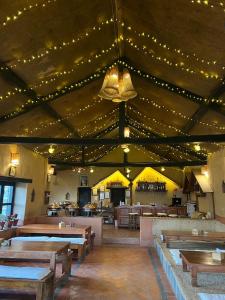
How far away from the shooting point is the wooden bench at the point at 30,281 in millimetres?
3361

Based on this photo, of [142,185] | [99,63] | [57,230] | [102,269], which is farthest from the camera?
[142,185]

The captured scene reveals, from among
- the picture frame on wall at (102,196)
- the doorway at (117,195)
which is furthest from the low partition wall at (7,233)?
the doorway at (117,195)

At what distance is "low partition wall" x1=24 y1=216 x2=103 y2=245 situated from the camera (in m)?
8.44

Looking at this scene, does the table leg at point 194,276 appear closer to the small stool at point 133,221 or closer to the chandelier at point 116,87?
the chandelier at point 116,87

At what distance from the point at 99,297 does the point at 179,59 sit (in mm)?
4356

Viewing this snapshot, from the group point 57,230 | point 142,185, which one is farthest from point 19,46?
point 142,185

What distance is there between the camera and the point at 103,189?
15.0m

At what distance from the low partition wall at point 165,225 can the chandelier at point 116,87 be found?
504 cm

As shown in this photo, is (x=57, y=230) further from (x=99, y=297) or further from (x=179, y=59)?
(x=179, y=59)

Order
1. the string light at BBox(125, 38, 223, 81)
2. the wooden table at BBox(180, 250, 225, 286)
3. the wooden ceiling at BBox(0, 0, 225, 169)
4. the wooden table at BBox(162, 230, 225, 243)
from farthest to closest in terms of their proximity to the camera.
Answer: the wooden table at BBox(162, 230, 225, 243) → the string light at BBox(125, 38, 223, 81) → the wooden ceiling at BBox(0, 0, 225, 169) → the wooden table at BBox(180, 250, 225, 286)

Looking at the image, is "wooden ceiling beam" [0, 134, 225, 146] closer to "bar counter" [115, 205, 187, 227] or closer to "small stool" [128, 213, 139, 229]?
"small stool" [128, 213, 139, 229]

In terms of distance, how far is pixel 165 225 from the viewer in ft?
26.8

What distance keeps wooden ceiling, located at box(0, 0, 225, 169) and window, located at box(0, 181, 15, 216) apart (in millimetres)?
1780

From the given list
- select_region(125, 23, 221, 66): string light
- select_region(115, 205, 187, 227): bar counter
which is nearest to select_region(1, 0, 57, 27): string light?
select_region(125, 23, 221, 66): string light
